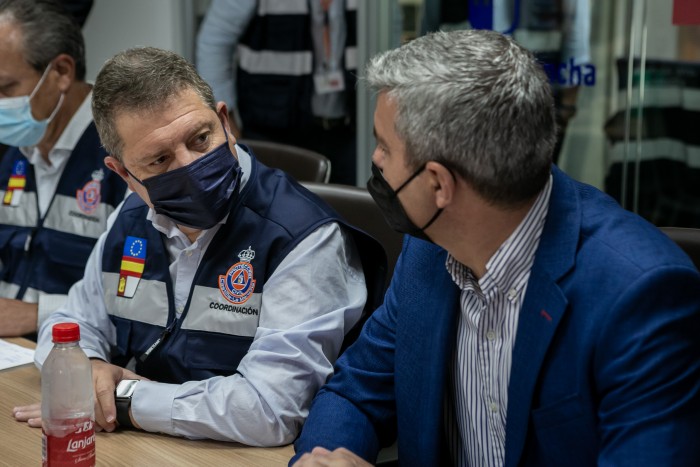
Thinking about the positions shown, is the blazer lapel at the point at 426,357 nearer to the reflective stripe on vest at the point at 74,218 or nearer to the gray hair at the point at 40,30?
the reflective stripe on vest at the point at 74,218

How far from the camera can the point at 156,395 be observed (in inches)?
65.8

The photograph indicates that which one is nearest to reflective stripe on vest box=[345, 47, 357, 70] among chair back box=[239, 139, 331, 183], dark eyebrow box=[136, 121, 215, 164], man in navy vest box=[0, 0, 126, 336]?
chair back box=[239, 139, 331, 183]

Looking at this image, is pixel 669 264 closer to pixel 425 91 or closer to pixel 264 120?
pixel 425 91

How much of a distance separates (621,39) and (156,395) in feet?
8.38

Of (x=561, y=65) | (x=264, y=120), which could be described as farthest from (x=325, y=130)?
(x=561, y=65)

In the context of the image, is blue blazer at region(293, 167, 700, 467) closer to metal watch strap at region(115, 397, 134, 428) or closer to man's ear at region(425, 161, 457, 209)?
man's ear at region(425, 161, 457, 209)

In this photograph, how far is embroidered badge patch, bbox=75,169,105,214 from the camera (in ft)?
8.01

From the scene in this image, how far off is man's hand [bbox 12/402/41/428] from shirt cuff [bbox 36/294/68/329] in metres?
0.55

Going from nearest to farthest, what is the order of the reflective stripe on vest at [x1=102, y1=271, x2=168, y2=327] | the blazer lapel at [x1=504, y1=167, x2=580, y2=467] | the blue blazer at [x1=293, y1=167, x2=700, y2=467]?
the blue blazer at [x1=293, y1=167, x2=700, y2=467] < the blazer lapel at [x1=504, y1=167, x2=580, y2=467] < the reflective stripe on vest at [x1=102, y1=271, x2=168, y2=327]

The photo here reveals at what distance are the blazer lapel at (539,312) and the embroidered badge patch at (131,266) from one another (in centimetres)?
90

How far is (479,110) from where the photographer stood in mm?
1296

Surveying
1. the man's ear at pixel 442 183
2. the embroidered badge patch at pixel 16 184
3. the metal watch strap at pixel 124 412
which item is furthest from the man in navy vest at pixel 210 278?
the embroidered badge patch at pixel 16 184

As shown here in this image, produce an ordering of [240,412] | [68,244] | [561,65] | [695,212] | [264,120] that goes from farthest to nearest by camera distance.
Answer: [264,120] → [561,65] → [695,212] → [68,244] → [240,412]

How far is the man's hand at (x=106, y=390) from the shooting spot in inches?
65.6
